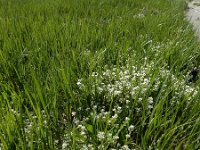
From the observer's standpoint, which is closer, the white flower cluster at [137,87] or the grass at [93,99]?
the grass at [93,99]

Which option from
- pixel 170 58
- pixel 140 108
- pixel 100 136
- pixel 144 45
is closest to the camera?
pixel 100 136

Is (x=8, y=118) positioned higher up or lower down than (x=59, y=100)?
higher up

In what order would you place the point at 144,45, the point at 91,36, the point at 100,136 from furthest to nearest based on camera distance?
the point at 91,36 < the point at 144,45 < the point at 100,136

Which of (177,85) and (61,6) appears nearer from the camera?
(177,85)

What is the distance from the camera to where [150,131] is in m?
1.28

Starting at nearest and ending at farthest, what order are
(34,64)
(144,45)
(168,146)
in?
(168,146), (34,64), (144,45)

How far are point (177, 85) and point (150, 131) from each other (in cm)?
48

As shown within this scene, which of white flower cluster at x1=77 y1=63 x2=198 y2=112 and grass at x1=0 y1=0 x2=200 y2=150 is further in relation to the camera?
white flower cluster at x1=77 y1=63 x2=198 y2=112

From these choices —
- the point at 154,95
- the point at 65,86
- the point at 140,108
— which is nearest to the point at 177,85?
the point at 154,95

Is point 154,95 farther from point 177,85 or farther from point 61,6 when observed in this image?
point 61,6

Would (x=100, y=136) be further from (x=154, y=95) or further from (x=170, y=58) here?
(x=170, y=58)

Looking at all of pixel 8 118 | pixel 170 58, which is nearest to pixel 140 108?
pixel 8 118

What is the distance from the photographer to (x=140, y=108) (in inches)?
57.1

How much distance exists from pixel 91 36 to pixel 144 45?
53 cm
